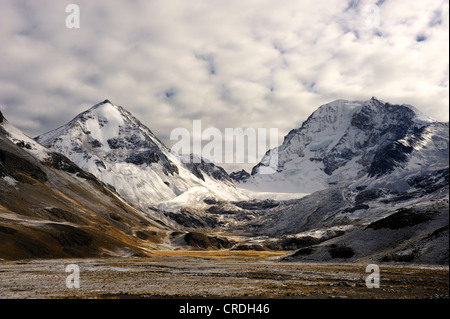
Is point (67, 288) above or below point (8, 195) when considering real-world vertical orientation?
below

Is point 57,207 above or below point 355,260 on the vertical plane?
above

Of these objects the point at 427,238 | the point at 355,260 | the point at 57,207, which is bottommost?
the point at 355,260

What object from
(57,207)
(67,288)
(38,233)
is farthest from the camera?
(57,207)

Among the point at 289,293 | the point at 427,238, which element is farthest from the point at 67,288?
the point at 427,238

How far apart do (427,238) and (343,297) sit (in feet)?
206

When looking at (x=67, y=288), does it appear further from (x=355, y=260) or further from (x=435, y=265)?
(x=355, y=260)

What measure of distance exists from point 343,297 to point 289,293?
5302mm

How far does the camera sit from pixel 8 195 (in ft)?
477

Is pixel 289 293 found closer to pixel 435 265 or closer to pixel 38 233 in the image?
pixel 435 265
